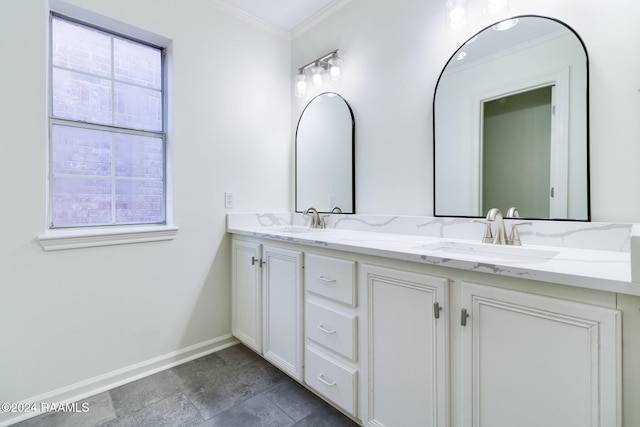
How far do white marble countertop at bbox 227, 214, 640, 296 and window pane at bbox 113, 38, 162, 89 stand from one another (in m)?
1.30

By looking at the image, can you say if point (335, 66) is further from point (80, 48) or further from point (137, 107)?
point (80, 48)

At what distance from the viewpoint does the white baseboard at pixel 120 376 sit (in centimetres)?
149

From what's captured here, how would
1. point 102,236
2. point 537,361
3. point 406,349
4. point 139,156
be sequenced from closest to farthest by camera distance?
point 537,361, point 406,349, point 102,236, point 139,156

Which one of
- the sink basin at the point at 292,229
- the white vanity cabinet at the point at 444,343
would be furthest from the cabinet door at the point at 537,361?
the sink basin at the point at 292,229

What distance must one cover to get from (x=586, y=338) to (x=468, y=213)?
0.83 metres

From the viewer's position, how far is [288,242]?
5.39ft

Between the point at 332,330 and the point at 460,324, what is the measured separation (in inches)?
23.9

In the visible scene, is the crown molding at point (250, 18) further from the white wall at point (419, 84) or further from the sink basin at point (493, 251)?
the sink basin at point (493, 251)

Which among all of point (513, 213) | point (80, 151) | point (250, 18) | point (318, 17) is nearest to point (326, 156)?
point (318, 17)

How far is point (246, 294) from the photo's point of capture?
79.8 inches

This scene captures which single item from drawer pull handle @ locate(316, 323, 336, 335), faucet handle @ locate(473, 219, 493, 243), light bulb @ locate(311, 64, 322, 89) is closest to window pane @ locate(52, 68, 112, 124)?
light bulb @ locate(311, 64, 322, 89)

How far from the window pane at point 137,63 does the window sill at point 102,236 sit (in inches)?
36.4

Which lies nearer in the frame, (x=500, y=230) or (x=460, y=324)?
(x=460, y=324)

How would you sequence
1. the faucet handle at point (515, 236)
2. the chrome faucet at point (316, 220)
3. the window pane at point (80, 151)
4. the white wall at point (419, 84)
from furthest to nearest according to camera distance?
the chrome faucet at point (316, 220) < the window pane at point (80, 151) < the faucet handle at point (515, 236) < the white wall at point (419, 84)
